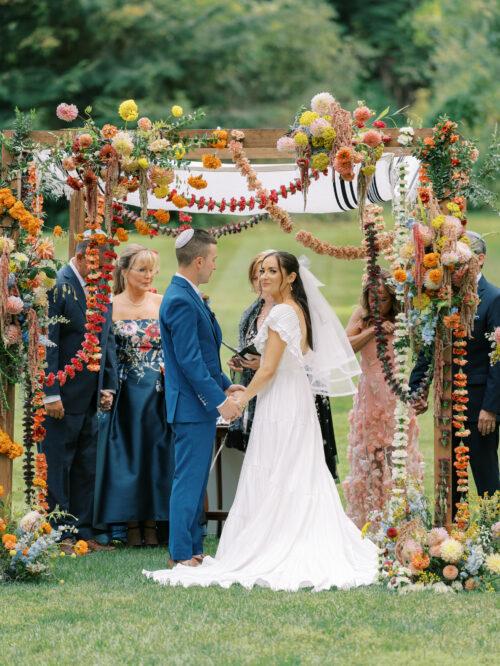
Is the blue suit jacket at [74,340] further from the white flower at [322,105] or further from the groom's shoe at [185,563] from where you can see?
the white flower at [322,105]

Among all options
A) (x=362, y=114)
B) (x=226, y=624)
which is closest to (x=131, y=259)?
(x=362, y=114)

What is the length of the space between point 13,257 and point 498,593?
3176 millimetres

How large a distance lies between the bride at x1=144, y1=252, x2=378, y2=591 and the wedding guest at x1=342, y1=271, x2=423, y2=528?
830 millimetres

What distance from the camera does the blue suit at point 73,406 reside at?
808 centimetres

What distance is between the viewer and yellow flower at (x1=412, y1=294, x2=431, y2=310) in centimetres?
670

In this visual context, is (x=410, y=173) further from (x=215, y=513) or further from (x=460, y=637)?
(x=460, y=637)

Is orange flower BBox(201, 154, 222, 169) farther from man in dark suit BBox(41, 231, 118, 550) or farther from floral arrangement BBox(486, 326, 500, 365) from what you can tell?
floral arrangement BBox(486, 326, 500, 365)

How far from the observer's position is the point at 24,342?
7.04 metres

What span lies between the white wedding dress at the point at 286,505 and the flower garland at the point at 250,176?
773 millimetres

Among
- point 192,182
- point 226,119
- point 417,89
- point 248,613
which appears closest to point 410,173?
point 192,182

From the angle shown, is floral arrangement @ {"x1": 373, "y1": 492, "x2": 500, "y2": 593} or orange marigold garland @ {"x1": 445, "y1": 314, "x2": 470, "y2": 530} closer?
floral arrangement @ {"x1": 373, "y1": 492, "x2": 500, "y2": 593}

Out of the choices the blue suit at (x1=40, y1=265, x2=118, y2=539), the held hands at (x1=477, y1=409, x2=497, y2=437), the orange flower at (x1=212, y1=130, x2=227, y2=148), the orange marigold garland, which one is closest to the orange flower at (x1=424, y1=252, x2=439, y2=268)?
the orange marigold garland

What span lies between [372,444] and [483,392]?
3.55ft

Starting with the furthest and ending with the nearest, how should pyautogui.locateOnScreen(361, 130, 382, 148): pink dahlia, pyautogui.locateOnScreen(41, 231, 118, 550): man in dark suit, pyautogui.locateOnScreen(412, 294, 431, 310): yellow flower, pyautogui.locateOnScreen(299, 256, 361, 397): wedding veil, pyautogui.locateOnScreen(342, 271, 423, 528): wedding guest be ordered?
pyautogui.locateOnScreen(342, 271, 423, 528): wedding guest < pyautogui.locateOnScreen(41, 231, 118, 550): man in dark suit < pyautogui.locateOnScreen(299, 256, 361, 397): wedding veil < pyautogui.locateOnScreen(361, 130, 382, 148): pink dahlia < pyautogui.locateOnScreen(412, 294, 431, 310): yellow flower
